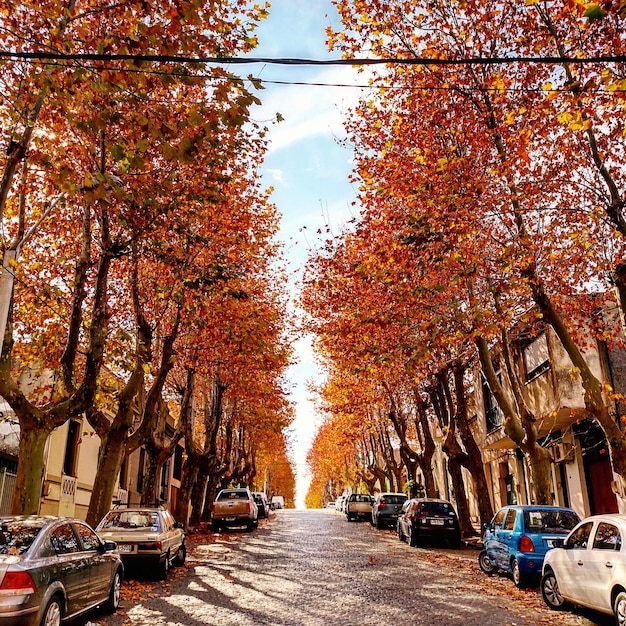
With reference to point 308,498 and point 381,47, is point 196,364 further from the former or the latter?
point 308,498

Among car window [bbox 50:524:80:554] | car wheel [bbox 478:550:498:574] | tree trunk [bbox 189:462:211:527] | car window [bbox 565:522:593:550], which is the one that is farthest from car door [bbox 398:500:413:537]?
car window [bbox 50:524:80:554]

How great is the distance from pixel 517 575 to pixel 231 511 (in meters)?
18.6

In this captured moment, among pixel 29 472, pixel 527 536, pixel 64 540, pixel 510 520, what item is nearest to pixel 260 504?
pixel 510 520

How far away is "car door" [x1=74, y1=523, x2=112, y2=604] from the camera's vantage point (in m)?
9.01

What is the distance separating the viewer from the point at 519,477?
89.8ft

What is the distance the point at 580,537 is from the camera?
955cm

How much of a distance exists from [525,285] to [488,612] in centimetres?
637

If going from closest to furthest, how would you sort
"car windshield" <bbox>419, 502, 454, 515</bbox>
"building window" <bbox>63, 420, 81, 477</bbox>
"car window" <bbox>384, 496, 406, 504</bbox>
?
"car windshield" <bbox>419, 502, 454, 515</bbox> < "building window" <bbox>63, 420, 81, 477</bbox> < "car window" <bbox>384, 496, 406, 504</bbox>

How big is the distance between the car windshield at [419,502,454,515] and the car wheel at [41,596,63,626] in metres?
15.4

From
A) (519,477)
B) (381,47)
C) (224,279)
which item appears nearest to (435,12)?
(381,47)

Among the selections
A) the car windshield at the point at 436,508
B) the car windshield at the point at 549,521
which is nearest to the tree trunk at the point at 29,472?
the car windshield at the point at 549,521

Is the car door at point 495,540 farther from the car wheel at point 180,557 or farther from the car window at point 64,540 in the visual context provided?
the car window at point 64,540

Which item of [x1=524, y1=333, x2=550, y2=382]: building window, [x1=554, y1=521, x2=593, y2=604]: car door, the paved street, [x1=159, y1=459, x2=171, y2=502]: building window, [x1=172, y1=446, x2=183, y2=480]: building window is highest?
[x1=524, y1=333, x2=550, y2=382]: building window

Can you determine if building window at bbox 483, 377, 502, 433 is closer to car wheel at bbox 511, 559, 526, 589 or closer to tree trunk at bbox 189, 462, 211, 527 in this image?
tree trunk at bbox 189, 462, 211, 527
